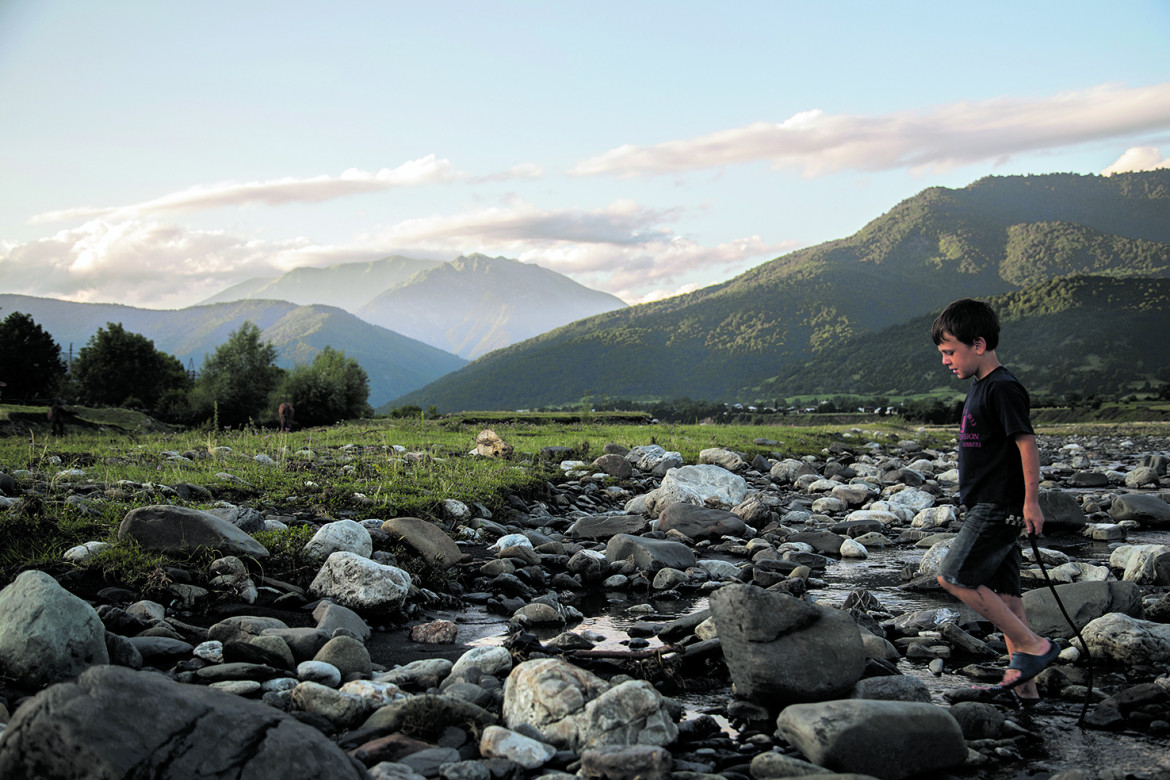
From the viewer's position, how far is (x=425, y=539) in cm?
764

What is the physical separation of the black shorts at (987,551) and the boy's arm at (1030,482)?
0.51 ft

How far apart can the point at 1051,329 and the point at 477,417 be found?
417 feet

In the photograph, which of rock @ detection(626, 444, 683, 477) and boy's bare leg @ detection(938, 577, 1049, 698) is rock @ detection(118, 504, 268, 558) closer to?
boy's bare leg @ detection(938, 577, 1049, 698)

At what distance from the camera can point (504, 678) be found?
4797 millimetres

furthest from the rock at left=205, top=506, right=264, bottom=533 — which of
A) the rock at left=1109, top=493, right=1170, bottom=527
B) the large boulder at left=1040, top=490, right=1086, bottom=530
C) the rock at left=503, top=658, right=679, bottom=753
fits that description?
the rock at left=1109, top=493, right=1170, bottom=527

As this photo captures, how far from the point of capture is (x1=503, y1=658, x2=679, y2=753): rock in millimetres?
3779

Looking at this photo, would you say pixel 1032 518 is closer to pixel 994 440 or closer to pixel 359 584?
pixel 994 440

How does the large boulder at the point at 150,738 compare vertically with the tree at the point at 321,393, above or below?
below

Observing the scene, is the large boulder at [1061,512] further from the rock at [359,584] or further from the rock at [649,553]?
the rock at [359,584]

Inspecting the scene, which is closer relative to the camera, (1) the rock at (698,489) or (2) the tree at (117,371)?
(1) the rock at (698,489)

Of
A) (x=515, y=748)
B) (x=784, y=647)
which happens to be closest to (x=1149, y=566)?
(x=784, y=647)

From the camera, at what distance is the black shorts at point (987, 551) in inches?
178

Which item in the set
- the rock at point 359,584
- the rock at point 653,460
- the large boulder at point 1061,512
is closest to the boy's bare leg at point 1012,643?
the rock at point 359,584

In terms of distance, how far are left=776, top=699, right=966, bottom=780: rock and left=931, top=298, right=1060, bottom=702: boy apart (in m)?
1.08
